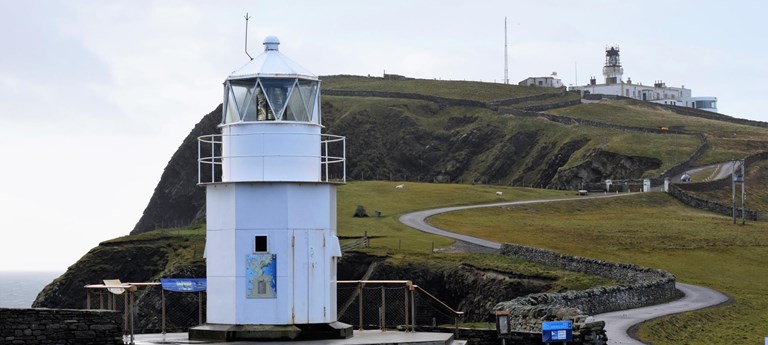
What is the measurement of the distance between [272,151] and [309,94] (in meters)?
1.68

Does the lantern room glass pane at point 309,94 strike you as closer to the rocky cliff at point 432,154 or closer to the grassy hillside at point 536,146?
the grassy hillside at point 536,146

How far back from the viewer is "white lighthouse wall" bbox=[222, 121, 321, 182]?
3173 centimetres

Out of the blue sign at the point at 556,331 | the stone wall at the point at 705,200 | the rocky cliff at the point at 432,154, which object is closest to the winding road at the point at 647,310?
the blue sign at the point at 556,331

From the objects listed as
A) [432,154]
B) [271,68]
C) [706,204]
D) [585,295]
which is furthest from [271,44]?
[432,154]

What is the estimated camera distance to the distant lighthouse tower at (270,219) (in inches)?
1239

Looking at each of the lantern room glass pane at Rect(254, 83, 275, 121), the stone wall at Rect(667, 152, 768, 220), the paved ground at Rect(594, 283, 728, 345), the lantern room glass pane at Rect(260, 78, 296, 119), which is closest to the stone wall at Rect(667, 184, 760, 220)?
the stone wall at Rect(667, 152, 768, 220)

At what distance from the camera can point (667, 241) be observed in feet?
282

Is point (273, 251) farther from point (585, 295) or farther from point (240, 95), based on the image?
point (585, 295)

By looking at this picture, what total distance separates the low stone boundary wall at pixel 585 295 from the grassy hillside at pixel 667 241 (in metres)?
3.12

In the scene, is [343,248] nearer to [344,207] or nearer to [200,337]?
[344,207]

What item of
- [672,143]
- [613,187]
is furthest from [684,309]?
[672,143]

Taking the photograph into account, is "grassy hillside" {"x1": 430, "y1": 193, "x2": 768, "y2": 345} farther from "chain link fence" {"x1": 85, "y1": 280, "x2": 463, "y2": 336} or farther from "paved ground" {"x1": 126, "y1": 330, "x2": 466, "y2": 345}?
"chain link fence" {"x1": 85, "y1": 280, "x2": 463, "y2": 336}

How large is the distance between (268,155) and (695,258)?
51541 mm

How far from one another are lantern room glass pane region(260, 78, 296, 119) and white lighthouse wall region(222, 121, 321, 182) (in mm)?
433
